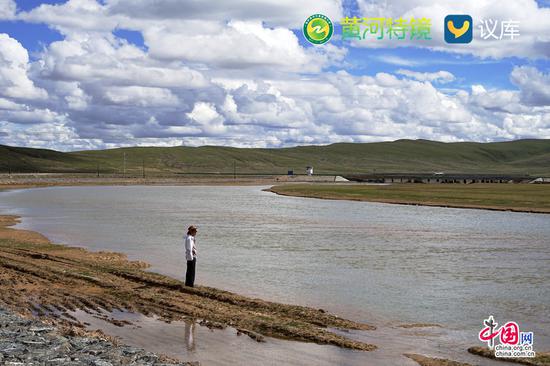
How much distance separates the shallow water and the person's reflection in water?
190 inches

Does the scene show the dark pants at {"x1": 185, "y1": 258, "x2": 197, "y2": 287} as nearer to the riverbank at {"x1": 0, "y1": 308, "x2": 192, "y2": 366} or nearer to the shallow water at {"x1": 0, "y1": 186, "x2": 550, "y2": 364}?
the shallow water at {"x1": 0, "y1": 186, "x2": 550, "y2": 364}

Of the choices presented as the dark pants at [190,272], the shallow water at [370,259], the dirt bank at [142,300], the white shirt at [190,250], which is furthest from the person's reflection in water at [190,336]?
the white shirt at [190,250]

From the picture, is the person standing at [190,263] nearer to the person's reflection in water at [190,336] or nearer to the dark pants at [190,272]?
the dark pants at [190,272]

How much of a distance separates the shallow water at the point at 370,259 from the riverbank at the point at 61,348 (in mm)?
7211

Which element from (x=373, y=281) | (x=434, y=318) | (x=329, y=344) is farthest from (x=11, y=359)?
(x=373, y=281)

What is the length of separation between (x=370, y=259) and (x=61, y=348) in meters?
21.1

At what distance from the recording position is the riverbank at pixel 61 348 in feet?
41.1

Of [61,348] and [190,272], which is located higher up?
[190,272]

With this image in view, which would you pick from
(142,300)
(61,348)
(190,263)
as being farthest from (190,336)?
(190,263)

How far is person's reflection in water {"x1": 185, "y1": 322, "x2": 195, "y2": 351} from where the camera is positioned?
15.7 metres

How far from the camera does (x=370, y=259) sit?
32594 millimetres

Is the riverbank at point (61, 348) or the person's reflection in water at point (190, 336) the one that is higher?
the riverbank at point (61, 348)

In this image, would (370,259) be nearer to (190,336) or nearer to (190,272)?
(190,272)

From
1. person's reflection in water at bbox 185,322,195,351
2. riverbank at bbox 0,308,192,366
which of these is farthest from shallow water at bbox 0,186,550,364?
riverbank at bbox 0,308,192,366
